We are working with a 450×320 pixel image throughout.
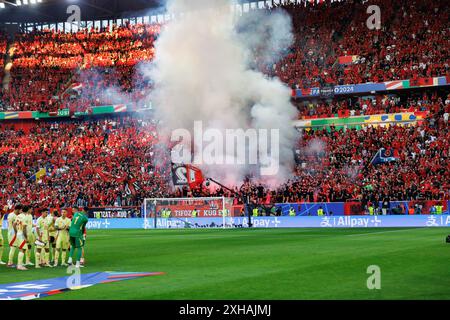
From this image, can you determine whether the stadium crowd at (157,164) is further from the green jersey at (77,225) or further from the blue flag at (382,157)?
the green jersey at (77,225)

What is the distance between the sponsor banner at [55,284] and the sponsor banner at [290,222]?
87.0 feet

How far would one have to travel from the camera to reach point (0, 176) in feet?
208

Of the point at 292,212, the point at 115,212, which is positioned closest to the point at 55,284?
the point at 292,212

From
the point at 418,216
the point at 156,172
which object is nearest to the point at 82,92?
the point at 156,172

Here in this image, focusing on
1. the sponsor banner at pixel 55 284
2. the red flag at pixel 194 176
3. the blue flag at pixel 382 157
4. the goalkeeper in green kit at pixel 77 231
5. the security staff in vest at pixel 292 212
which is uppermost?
the blue flag at pixel 382 157

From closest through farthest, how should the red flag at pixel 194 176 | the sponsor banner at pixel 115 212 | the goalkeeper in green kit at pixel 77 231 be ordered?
the goalkeeper in green kit at pixel 77 231 → the sponsor banner at pixel 115 212 → the red flag at pixel 194 176

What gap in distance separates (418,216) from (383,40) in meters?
24.1

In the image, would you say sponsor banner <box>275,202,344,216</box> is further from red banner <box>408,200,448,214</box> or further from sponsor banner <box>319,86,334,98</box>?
sponsor banner <box>319,86,334,98</box>

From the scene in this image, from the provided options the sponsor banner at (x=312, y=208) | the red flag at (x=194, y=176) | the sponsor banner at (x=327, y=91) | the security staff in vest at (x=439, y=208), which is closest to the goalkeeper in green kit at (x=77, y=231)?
the security staff in vest at (x=439, y=208)

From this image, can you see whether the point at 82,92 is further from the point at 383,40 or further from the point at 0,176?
the point at 383,40

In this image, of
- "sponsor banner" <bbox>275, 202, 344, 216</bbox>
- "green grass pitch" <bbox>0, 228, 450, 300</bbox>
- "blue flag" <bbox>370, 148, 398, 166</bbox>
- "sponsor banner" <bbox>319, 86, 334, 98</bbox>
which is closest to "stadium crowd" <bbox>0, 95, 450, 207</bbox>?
"blue flag" <bbox>370, 148, 398, 166</bbox>

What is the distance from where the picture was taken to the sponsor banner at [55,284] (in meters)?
13.5

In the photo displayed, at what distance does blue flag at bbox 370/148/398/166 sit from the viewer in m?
49.2

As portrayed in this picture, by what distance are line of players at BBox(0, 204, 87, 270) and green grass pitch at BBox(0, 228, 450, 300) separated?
2.75 ft
